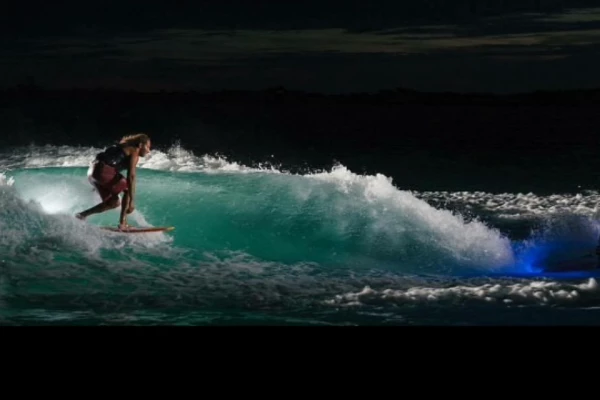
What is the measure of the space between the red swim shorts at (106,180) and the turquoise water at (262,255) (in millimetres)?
334

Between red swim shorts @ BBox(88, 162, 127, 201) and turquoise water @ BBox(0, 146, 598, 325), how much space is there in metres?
0.33

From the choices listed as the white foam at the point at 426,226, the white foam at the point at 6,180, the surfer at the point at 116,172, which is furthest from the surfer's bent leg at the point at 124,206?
the white foam at the point at 426,226

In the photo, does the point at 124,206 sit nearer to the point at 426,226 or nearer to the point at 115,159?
the point at 115,159

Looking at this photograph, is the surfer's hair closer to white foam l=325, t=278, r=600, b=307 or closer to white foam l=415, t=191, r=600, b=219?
white foam l=325, t=278, r=600, b=307

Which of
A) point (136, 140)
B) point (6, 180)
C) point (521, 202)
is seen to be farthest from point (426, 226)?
point (521, 202)

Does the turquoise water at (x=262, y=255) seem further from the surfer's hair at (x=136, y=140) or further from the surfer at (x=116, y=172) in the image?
the surfer's hair at (x=136, y=140)

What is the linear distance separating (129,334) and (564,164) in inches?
660

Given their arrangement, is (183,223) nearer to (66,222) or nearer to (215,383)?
(66,222)

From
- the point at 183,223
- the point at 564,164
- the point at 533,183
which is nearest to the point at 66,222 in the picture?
the point at 183,223

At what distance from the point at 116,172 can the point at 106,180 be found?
117 mm

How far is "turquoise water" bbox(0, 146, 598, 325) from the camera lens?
20.3 ft

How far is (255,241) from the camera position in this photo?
838cm

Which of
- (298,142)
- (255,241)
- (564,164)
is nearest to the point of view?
(255,241)

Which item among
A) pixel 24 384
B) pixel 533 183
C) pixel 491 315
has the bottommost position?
pixel 24 384
